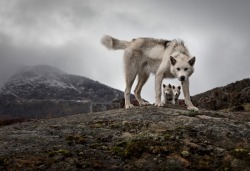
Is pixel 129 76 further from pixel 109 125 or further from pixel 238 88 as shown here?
pixel 238 88

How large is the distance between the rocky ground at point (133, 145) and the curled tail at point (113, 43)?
710cm

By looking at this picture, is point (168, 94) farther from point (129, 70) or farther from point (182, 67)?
point (182, 67)

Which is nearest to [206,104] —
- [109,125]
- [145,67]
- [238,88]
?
[238,88]

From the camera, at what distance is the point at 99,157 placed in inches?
434

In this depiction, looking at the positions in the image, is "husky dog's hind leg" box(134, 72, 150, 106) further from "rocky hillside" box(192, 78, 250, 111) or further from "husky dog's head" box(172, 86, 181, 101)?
"rocky hillside" box(192, 78, 250, 111)

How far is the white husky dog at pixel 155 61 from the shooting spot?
17.8 metres

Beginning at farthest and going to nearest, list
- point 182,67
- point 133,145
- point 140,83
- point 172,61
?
point 140,83
point 172,61
point 182,67
point 133,145

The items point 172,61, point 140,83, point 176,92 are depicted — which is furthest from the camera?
point 176,92

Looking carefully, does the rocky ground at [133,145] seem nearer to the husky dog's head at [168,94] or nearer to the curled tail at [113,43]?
the curled tail at [113,43]

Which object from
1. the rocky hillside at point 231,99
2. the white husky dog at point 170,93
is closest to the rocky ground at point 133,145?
the white husky dog at point 170,93

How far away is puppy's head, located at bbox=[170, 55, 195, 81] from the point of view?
17.6m

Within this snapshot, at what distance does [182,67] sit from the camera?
17594 mm

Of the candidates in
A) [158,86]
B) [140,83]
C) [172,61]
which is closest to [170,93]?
[140,83]

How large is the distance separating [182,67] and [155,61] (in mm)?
2509
